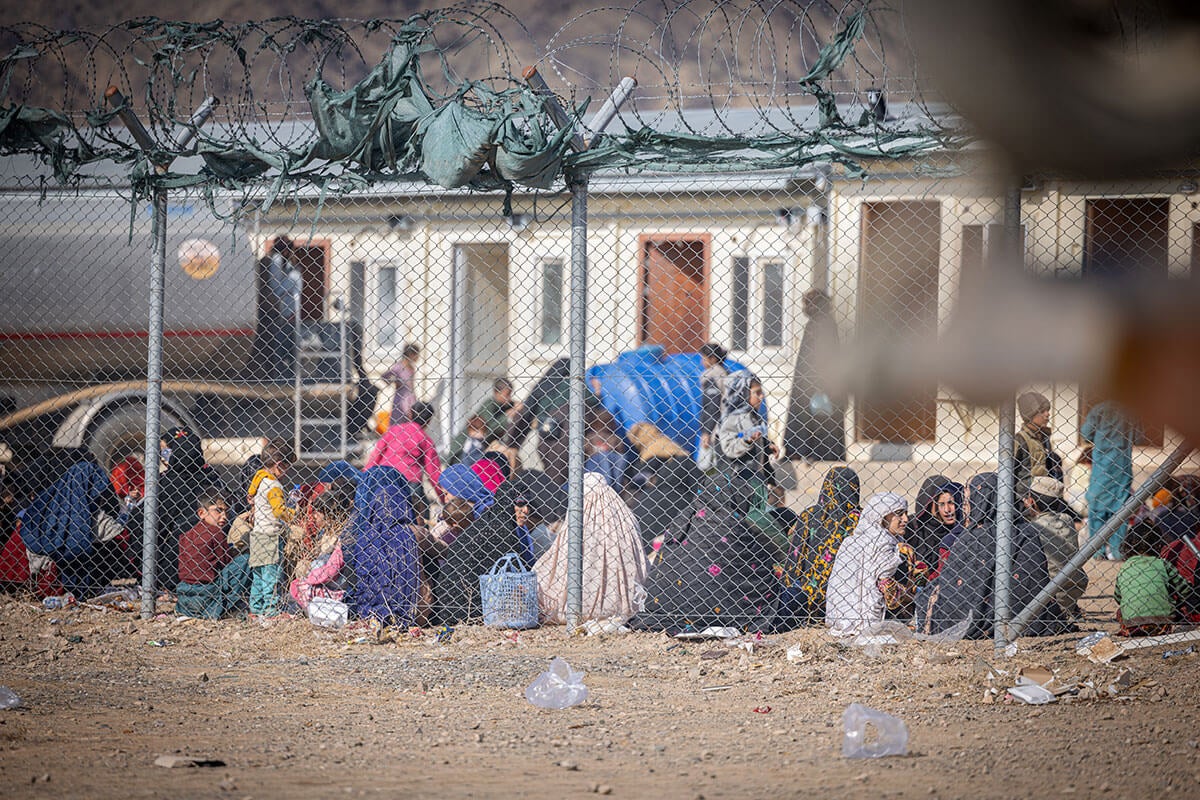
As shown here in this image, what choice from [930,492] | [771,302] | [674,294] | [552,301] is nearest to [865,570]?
[930,492]

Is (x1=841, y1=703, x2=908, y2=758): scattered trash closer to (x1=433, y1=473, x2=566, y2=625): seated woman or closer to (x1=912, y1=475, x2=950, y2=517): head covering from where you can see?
(x1=912, y1=475, x2=950, y2=517): head covering

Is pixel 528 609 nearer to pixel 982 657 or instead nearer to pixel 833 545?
pixel 833 545

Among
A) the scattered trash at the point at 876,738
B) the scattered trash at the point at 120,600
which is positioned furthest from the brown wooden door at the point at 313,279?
the scattered trash at the point at 876,738

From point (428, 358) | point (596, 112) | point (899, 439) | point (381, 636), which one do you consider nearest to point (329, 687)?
point (381, 636)

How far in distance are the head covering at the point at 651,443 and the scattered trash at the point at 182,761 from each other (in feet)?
14.3

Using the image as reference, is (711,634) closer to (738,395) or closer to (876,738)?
(876,738)

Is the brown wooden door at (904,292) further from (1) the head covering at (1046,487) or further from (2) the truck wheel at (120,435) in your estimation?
(2) the truck wheel at (120,435)

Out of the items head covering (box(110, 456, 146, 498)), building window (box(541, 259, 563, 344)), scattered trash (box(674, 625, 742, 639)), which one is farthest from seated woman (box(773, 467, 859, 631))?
building window (box(541, 259, 563, 344))

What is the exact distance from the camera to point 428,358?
12.8 m

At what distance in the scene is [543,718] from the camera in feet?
14.9

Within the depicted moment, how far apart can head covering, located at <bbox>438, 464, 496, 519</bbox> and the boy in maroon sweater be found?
1366 mm

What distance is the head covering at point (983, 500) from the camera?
227 inches

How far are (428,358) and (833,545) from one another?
24.6ft

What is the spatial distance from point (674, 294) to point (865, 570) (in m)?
5.97
